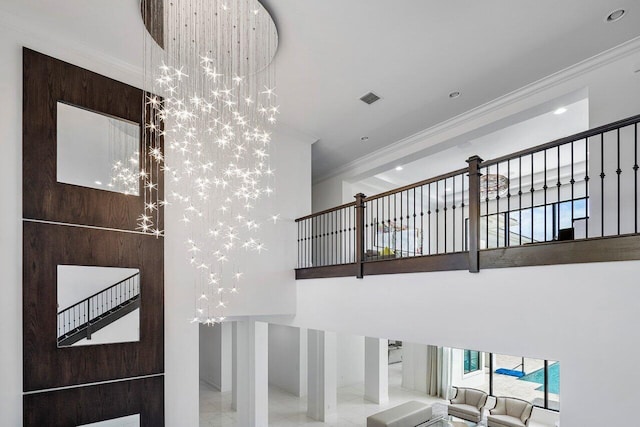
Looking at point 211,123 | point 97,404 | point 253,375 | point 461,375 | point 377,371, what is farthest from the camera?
point 461,375

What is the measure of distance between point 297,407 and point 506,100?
26.2 feet

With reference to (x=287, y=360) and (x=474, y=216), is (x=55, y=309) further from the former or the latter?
(x=287, y=360)

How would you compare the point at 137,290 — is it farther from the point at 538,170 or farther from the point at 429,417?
the point at 538,170

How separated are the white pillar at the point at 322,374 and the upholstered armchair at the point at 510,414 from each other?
3.25 m

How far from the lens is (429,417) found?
26.6 ft

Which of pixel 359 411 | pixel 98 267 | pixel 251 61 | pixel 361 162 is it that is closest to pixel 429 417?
pixel 359 411

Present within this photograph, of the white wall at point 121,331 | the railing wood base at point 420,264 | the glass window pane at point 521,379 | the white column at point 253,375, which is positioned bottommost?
the glass window pane at point 521,379

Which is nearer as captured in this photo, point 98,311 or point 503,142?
point 98,311

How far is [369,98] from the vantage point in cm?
558

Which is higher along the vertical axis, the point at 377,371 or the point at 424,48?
the point at 424,48

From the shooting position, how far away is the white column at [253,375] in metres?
6.90

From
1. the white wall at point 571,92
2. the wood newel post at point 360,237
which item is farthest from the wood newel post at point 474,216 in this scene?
the white wall at point 571,92

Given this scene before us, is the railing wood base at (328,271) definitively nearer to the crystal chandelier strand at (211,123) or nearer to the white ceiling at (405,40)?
the crystal chandelier strand at (211,123)

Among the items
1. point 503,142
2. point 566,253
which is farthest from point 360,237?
point 503,142
